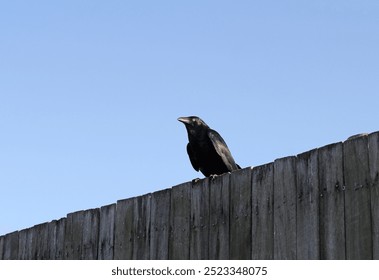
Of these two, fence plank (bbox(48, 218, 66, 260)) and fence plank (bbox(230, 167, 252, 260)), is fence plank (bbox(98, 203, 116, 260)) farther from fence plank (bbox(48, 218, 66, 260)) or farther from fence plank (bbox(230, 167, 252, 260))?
fence plank (bbox(230, 167, 252, 260))

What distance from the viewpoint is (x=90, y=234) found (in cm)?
657

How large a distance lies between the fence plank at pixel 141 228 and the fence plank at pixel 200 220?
45cm

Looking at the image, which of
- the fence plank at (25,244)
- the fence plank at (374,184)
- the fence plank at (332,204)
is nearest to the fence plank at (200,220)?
the fence plank at (332,204)

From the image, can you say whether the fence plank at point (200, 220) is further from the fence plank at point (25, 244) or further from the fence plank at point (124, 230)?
the fence plank at point (25, 244)

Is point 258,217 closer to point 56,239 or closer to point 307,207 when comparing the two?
point 307,207

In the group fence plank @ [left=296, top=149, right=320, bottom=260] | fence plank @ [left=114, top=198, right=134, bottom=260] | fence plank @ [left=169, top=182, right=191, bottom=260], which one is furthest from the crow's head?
fence plank @ [left=296, top=149, right=320, bottom=260]

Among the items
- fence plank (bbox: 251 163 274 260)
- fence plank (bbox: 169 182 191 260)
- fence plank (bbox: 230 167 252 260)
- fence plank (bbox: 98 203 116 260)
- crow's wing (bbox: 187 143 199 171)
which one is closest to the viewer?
fence plank (bbox: 251 163 274 260)

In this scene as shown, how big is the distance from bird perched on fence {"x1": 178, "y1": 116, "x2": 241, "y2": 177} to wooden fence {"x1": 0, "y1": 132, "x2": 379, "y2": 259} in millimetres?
1890

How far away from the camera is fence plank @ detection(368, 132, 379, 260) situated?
4484mm

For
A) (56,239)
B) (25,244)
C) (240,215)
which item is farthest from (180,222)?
(25,244)

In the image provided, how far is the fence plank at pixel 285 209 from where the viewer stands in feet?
16.3

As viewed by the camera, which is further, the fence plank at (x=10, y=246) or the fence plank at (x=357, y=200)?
the fence plank at (x=10, y=246)

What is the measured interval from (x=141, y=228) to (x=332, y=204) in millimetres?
1750
